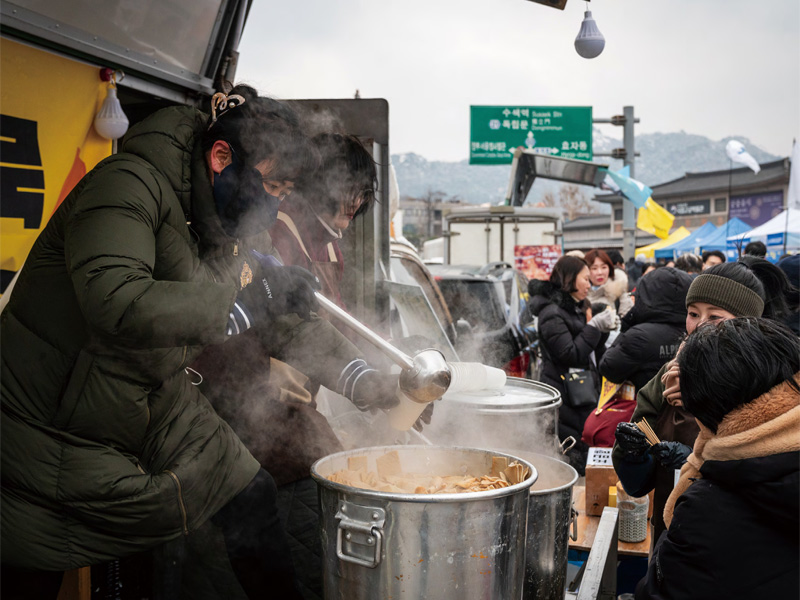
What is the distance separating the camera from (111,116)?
3449 mm

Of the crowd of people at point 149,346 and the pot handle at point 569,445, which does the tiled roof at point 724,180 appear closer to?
the pot handle at point 569,445

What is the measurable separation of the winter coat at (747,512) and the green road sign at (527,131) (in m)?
17.0

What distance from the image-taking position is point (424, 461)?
2455 mm

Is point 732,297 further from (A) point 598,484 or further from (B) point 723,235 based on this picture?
(B) point 723,235

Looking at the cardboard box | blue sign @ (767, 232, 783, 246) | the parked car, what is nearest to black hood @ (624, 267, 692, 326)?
the cardboard box

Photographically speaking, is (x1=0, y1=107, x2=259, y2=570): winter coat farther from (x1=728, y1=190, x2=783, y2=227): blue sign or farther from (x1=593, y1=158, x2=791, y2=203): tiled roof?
(x1=728, y1=190, x2=783, y2=227): blue sign

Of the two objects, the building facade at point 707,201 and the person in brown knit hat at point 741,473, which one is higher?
the building facade at point 707,201

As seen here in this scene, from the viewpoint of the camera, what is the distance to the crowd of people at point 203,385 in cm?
165

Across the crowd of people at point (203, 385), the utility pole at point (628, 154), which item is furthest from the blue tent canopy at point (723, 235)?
the crowd of people at point (203, 385)

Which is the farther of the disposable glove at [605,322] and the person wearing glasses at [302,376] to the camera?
the disposable glove at [605,322]

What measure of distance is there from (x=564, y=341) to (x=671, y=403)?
262 centimetres

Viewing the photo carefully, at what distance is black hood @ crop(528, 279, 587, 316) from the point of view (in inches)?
209

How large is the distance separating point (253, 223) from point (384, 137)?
1.61 metres

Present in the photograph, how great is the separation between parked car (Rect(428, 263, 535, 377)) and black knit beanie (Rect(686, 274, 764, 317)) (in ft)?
10.3
